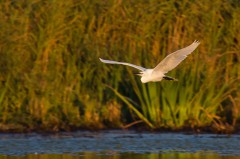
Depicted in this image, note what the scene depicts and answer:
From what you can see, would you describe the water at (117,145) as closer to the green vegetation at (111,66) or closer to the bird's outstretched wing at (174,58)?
the green vegetation at (111,66)

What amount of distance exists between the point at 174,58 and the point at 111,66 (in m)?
1.93

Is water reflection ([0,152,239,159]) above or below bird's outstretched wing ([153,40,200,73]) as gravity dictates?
below

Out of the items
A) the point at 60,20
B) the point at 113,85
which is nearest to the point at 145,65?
the point at 113,85

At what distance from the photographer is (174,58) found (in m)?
10.7

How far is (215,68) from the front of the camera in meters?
12.3

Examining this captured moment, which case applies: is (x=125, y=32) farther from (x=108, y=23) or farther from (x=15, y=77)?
(x=15, y=77)

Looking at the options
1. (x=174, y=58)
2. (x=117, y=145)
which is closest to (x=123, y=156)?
(x=117, y=145)

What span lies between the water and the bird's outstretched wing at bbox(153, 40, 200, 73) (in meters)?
0.98

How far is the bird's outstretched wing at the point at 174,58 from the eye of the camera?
10.6m

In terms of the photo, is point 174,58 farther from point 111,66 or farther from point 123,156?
point 111,66

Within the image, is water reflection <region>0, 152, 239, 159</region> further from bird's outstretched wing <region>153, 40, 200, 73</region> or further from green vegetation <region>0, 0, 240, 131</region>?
green vegetation <region>0, 0, 240, 131</region>

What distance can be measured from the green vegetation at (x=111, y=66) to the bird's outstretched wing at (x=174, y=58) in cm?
113

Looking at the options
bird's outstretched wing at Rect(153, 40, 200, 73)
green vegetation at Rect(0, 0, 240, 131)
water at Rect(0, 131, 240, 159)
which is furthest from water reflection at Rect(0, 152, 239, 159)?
green vegetation at Rect(0, 0, 240, 131)

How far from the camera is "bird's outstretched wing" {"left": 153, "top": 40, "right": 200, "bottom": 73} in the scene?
10570mm
